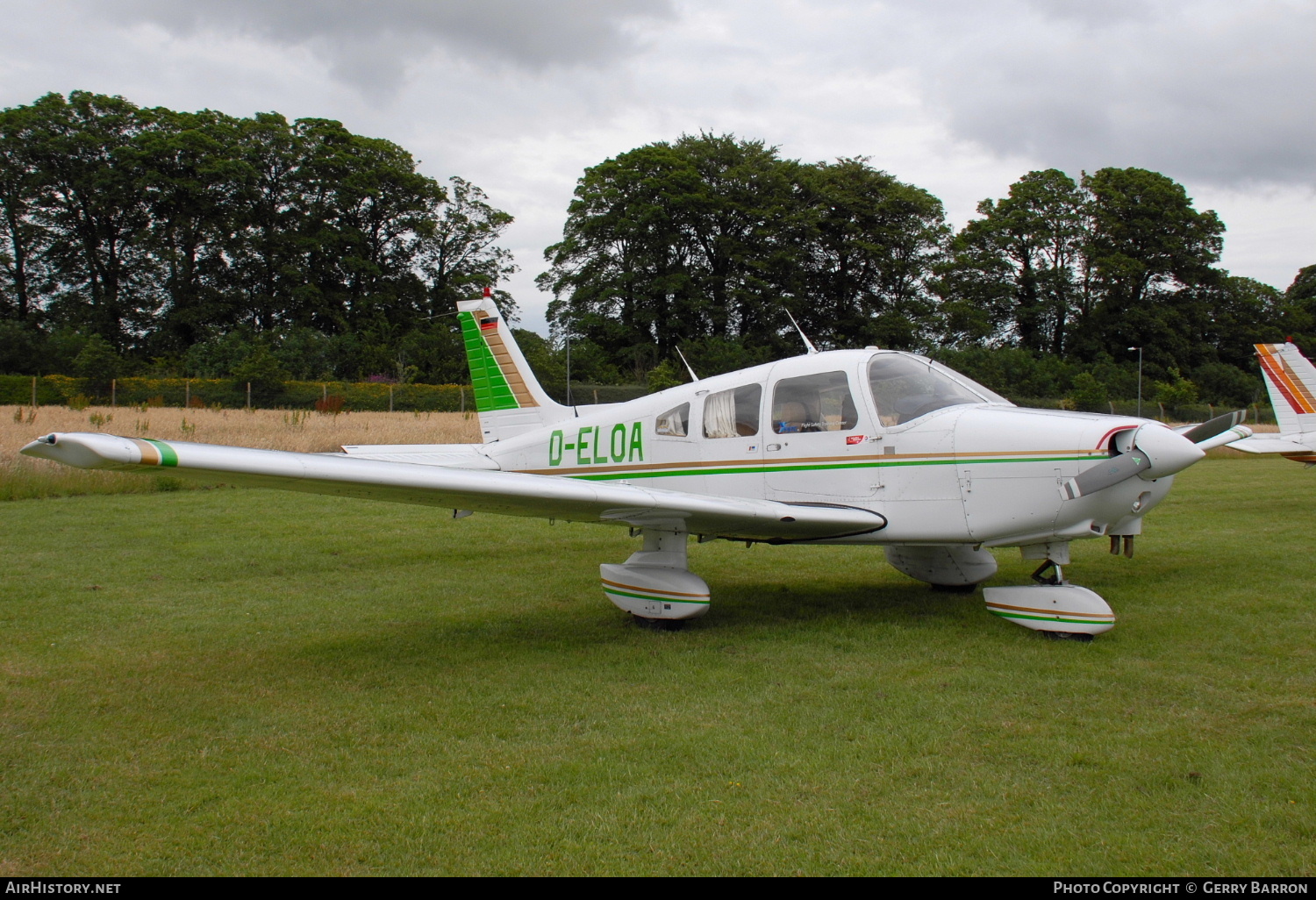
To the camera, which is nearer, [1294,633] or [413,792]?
[413,792]

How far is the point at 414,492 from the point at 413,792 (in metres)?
2.04

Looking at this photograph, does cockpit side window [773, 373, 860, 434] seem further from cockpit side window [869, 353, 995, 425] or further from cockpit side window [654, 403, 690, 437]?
cockpit side window [654, 403, 690, 437]

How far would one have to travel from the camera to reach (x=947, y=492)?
591 centimetres

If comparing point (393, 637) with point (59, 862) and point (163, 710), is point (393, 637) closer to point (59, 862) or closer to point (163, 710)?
point (163, 710)

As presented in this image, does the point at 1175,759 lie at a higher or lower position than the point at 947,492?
lower

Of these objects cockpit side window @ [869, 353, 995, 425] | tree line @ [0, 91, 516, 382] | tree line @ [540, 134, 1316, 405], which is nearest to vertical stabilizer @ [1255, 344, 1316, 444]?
cockpit side window @ [869, 353, 995, 425]

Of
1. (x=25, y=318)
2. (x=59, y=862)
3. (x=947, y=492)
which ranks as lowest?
(x=59, y=862)

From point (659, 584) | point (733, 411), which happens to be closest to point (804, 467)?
point (733, 411)

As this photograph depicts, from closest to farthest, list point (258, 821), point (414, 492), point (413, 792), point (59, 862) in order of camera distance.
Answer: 1. point (59, 862)
2. point (258, 821)
3. point (413, 792)
4. point (414, 492)

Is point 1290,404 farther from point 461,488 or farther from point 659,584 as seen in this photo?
point 461,488

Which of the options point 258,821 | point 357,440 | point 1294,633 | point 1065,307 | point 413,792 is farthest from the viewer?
point 1065,307

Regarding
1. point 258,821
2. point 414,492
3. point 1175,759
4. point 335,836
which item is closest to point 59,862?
point 258,821

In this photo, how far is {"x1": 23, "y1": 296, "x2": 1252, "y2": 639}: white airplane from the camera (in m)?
5.27

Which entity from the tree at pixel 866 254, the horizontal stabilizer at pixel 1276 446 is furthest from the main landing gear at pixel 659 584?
the tree at pixel 866 254
